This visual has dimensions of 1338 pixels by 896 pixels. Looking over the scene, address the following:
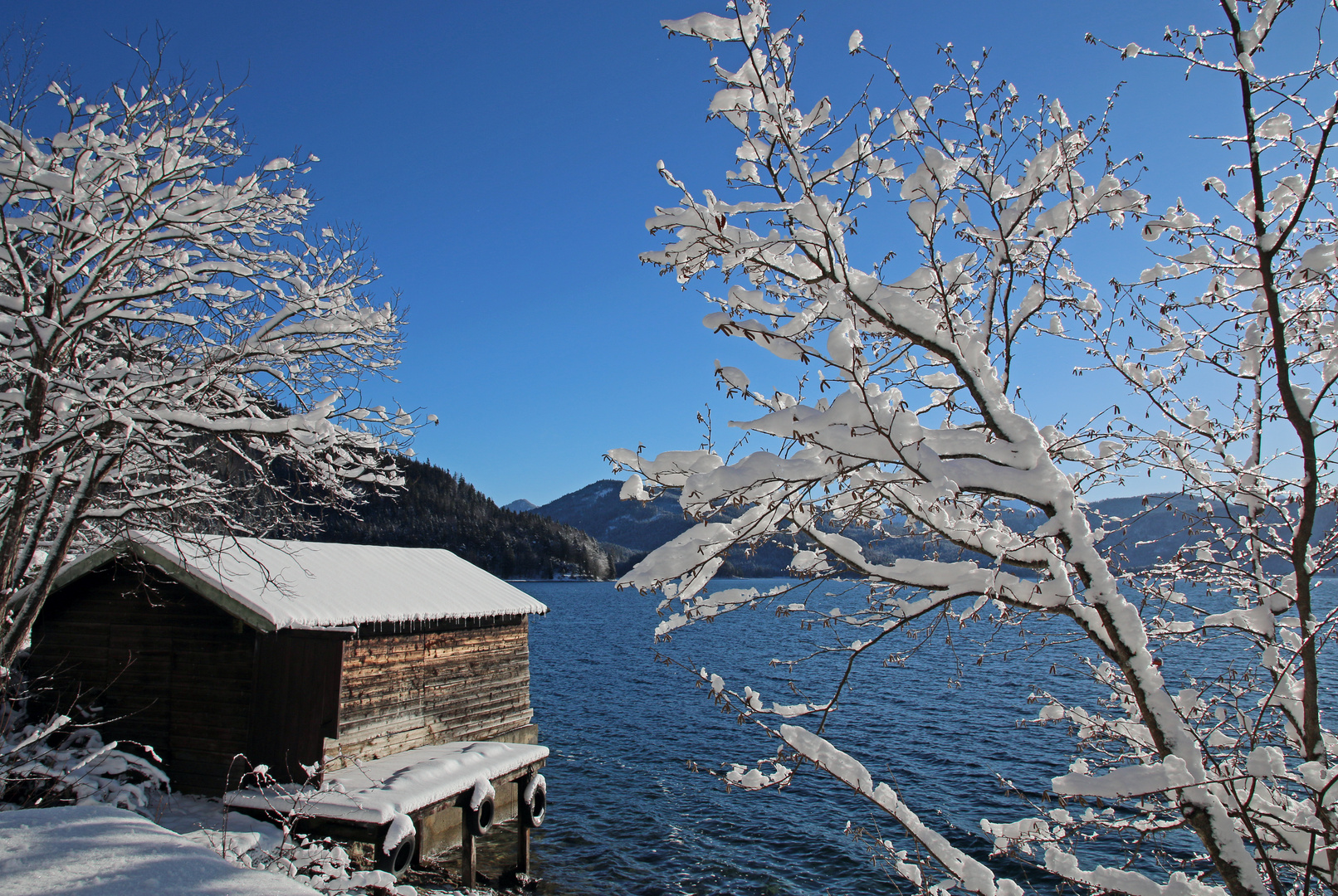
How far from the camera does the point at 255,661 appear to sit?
12.1 metres

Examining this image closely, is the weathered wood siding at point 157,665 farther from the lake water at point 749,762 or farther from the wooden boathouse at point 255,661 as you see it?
the lake water at point 749,762

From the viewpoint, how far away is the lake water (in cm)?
1440

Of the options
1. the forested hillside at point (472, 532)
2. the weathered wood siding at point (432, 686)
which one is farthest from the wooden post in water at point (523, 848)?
the forested hillside at point (472, 532)

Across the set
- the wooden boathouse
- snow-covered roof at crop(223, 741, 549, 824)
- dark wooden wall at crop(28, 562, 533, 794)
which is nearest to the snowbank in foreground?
snow-covered roof at crop(223, 741, 549, 824)

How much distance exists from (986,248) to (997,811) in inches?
626

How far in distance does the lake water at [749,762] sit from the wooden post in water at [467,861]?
1789mm

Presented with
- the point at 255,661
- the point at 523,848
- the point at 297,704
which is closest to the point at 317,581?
the point at 255,661

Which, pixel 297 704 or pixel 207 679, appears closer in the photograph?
pixel 297 704

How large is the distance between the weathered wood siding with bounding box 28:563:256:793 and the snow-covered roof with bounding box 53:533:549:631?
707 millimetres

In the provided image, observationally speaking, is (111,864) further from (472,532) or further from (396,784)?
(472,532)

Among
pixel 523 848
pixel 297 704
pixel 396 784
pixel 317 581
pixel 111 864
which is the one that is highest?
pixel 317 581

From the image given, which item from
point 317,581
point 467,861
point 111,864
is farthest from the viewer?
point 317,581

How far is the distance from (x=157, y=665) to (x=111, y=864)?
10.4 m

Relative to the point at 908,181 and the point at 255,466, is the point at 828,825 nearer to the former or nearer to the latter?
the point at 255,466
